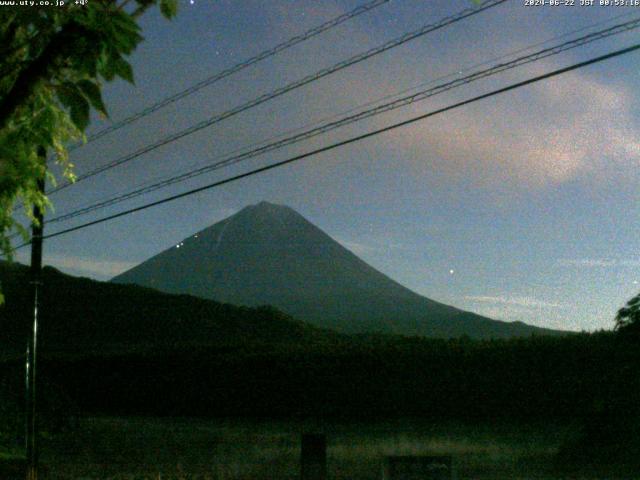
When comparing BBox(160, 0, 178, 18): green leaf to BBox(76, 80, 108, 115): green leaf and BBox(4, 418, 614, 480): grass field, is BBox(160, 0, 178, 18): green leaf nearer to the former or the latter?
BBox(76, 80, 108, 115): green leaf

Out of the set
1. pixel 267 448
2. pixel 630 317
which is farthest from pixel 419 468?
pixel 267 448

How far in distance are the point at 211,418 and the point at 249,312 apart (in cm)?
1825

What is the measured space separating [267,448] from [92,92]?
1993 centimetres

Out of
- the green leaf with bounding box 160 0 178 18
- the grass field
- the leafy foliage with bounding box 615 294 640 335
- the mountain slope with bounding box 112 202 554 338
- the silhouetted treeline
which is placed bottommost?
the grass field

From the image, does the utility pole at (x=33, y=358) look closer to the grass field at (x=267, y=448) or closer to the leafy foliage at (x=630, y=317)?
the grass field at (x=267, y=448)

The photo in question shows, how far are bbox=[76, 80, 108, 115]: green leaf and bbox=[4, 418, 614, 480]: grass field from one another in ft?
39.5

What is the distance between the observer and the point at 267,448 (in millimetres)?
22656

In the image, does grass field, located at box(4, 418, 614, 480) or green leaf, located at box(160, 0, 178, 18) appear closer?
green leaf, located at box(160, 0, 178, 18)

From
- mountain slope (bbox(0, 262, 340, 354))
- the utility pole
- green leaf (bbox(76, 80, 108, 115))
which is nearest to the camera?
green leaf (bbox(76, 80, 108, 115))

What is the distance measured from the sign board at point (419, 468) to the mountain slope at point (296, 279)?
74.8 metres

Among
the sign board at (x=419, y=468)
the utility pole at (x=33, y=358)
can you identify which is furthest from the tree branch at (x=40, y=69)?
the utility pole at (x=33, y=358)

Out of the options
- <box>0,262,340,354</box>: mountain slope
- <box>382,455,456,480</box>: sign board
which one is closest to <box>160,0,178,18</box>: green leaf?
<box>382,455,456,480</box>: sign board

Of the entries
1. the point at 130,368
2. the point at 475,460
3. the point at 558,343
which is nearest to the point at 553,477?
the point at 475,460

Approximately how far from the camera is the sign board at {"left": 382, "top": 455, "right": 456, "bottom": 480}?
892cm
